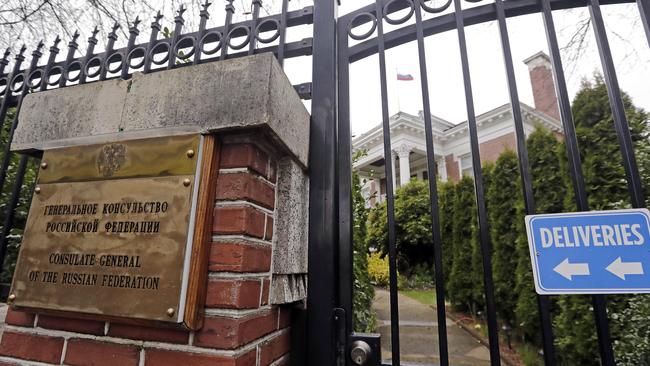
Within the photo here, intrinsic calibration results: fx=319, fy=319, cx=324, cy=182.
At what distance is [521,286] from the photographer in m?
4.33

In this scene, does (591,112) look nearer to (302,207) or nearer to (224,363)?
(302,207)

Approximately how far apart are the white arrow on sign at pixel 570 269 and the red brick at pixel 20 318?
1.68 m

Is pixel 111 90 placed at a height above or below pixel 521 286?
above

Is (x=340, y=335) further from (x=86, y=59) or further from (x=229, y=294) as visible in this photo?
(x=86, y=59)

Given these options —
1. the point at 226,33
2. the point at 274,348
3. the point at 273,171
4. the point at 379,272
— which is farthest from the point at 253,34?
the point at 379,272

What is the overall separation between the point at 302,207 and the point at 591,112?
3.90m

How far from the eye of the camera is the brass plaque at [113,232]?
877 millimetres

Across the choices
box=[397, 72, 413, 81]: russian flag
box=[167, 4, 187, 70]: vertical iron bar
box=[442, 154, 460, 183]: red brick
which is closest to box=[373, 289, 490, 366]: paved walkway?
box=[167, 4, 187, 70]: vertical iron bar

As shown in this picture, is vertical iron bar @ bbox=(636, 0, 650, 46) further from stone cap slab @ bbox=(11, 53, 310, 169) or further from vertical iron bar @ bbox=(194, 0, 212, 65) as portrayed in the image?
vertical iron bar @ bbox=(194, 0, 212, 65)

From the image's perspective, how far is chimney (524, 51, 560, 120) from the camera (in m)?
10.9

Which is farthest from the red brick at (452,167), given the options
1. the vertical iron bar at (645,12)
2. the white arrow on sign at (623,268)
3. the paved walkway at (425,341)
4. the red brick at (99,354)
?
the red brick at (99,354)

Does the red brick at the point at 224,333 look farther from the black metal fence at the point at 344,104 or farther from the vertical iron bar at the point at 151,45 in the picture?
the vertical iron bar at the point at 151,45

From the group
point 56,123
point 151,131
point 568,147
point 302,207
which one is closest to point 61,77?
point 56,123

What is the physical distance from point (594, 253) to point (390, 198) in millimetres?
622
